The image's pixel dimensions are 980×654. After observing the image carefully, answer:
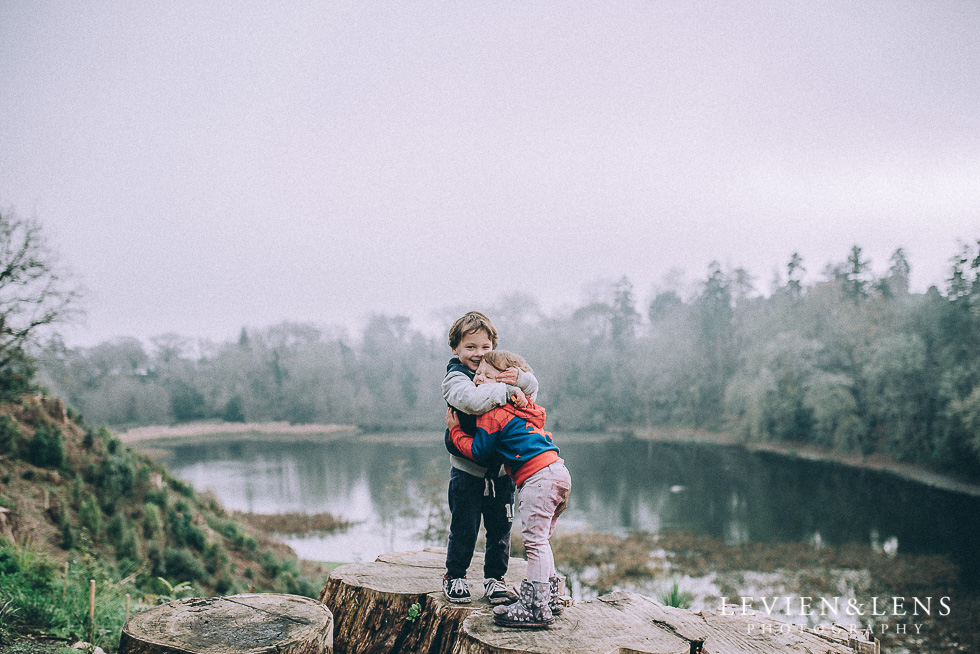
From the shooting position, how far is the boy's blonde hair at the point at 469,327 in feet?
9.16

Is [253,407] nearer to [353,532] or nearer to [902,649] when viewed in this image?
[353,532]

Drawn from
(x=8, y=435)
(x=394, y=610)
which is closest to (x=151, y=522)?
(x=8, y=435)

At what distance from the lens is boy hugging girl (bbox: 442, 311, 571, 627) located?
7.77 feet

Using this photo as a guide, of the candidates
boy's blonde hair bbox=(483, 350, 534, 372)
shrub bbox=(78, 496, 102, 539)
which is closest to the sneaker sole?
boy's blonde hair bbox=(483, 350, 534, 372)

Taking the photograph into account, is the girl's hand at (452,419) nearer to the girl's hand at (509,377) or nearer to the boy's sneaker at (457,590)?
the girl's hand at (509,377)

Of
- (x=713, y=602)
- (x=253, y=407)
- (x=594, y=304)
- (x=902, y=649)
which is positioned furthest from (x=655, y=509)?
(x=253, y=407)

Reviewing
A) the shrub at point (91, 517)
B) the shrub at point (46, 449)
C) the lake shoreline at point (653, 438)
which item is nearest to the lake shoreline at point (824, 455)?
the lake shoreline at point (653, 438)

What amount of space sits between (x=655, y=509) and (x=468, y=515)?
19.7 m

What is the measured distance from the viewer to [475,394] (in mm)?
2498

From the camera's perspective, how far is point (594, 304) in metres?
53.9

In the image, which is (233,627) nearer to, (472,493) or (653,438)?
(472,493)

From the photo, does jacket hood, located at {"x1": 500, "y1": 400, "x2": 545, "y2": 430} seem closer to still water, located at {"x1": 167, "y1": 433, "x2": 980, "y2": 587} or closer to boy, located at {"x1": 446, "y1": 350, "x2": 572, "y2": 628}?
boy, located at {"x1": 446, "y1": 350, "x2": 572, "y2": 628}

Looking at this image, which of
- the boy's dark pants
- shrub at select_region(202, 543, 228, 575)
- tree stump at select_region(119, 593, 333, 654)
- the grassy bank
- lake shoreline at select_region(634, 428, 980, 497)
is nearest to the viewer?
tree stump at select_region(119, 593, 333, 654)

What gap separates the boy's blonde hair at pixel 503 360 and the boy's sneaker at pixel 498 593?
0.97 metres
